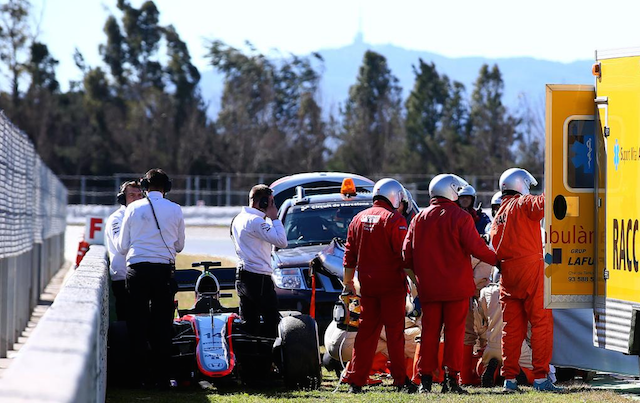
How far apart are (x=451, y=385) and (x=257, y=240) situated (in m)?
2.20

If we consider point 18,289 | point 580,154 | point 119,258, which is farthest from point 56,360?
point 18,289

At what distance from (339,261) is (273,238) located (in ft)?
8.51

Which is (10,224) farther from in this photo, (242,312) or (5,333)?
A: (242,312)

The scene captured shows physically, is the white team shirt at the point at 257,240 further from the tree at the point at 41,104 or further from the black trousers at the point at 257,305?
the tree at the point at 41,104

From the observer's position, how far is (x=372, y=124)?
76500mm

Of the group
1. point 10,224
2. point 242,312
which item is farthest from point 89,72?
point 242,312

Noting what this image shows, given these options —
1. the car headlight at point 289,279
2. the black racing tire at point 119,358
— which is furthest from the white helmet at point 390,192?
the car headlight at point 289,279

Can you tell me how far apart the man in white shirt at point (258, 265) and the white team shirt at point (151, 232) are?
652 mm

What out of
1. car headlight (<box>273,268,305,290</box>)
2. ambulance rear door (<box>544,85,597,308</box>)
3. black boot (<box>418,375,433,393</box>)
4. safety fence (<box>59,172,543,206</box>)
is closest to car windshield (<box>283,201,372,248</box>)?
car headlight (<box>273,268,305,290</box>)

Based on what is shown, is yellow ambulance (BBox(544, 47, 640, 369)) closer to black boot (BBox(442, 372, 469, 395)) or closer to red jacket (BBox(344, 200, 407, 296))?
black boot (BBox(442, 372, 469, 395))

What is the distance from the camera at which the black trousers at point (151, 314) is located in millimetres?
10203

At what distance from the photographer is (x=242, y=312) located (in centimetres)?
1075

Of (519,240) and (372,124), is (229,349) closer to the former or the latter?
(519,240)

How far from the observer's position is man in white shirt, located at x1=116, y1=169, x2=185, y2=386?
33.6 feet
